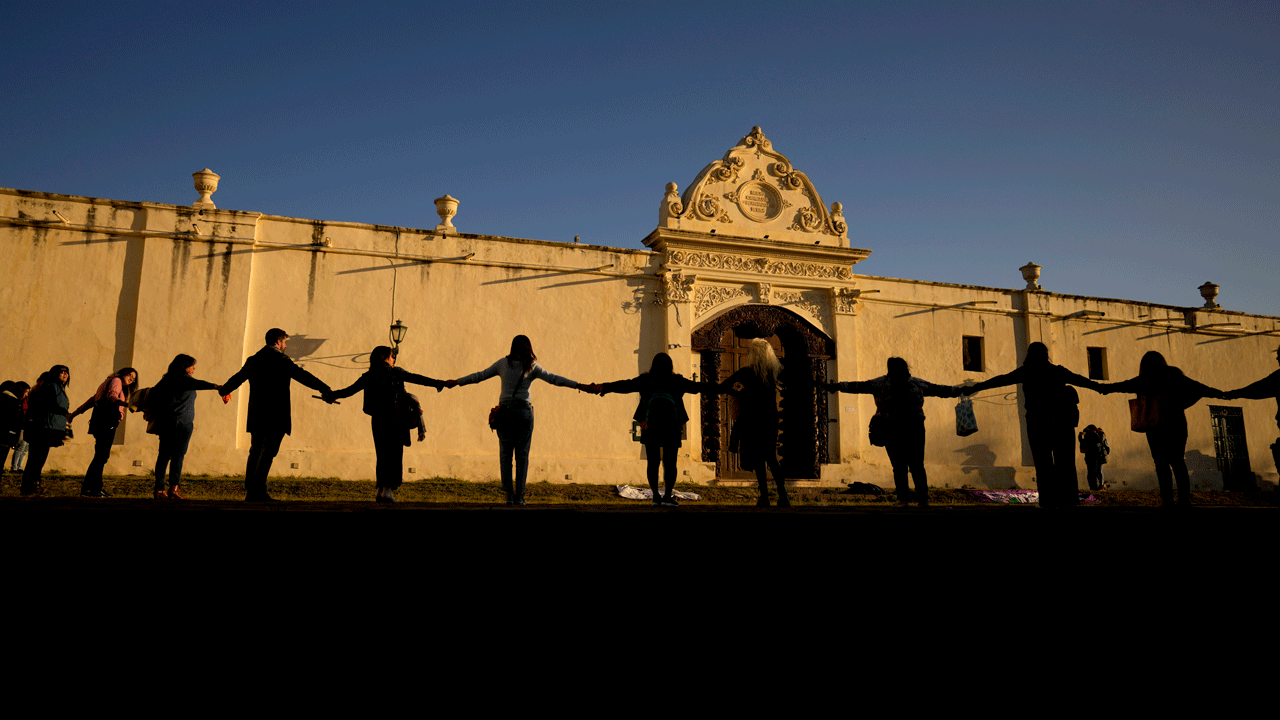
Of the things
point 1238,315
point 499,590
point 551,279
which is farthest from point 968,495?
point 499,590

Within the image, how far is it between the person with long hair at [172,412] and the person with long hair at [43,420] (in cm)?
163

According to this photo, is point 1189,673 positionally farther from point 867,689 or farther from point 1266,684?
point 867,689

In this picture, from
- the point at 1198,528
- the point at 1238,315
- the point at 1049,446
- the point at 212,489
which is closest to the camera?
the point at 1198,528

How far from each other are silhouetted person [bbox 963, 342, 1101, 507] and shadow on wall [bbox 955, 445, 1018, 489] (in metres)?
12.1

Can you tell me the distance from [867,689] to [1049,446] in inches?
243

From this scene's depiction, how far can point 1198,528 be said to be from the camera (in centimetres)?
339

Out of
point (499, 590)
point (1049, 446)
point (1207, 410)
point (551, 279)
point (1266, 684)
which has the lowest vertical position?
point (1266, 684)

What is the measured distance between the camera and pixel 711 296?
17.5m

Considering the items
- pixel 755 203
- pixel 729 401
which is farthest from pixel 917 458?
pixel 755 203

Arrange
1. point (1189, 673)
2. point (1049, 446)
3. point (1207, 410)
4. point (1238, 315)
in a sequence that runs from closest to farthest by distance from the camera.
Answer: point (1189, 673) < point (1049, 446) < point (1207, 410) < point (1238, 315)

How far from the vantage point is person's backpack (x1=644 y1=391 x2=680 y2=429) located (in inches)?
304

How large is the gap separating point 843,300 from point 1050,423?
11388 millimetres

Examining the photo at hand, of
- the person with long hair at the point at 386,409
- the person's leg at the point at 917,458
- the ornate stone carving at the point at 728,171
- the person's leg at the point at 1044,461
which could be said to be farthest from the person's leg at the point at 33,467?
the ornate stone carving at the point at 728,171

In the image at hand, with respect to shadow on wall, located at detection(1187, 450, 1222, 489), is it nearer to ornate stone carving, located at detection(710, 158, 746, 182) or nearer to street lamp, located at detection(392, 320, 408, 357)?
ornate stone carving, located at detection(710, 158, 746, 182)
